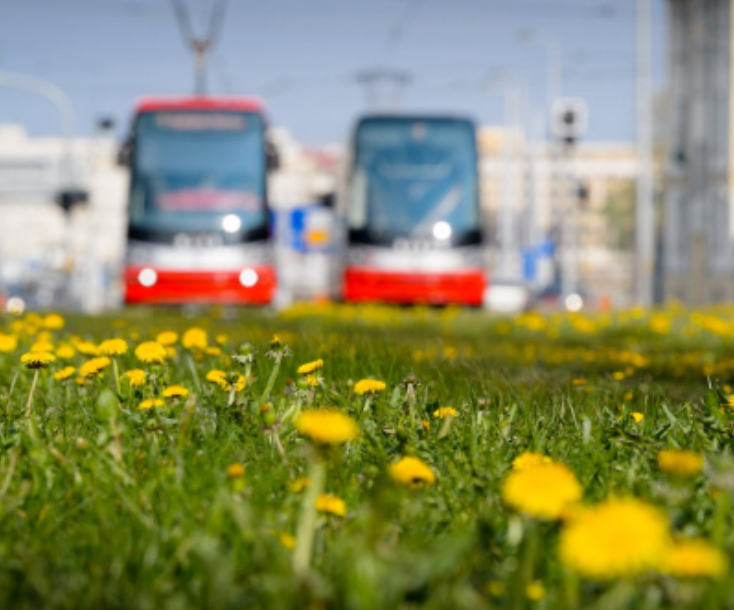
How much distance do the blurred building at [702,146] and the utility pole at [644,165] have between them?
3075mm

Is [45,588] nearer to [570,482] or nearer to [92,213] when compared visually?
[570,482]

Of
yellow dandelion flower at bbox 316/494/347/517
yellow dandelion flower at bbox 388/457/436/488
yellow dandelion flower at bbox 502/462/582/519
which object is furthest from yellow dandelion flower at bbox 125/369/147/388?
yellow dandelion flower at bbox 502/462/582/519

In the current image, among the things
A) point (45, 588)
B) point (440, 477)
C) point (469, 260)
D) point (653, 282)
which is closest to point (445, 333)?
point (469, 260)

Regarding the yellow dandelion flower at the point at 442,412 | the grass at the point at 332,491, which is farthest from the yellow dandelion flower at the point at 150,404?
the yellow dandelion flower at the point at 442,412

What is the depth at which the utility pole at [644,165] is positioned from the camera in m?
41.4

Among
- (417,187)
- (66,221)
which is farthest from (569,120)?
(66,221)

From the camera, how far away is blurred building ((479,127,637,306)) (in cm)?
4128

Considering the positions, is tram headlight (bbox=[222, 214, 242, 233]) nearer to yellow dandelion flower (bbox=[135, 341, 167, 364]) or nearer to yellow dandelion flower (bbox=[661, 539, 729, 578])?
yellow dandelion flower (bbox=[135, 341, 167, 364])

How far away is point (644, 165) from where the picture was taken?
1703 inches

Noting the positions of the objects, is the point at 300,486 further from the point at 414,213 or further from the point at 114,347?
the point at 414,213

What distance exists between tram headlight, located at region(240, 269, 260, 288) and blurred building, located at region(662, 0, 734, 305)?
28.3 m

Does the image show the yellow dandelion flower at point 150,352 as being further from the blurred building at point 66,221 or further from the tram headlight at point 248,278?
the blurred building at point 66,221

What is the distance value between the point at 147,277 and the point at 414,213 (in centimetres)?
405

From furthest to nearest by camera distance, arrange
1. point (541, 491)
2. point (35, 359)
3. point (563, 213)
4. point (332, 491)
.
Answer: point (563, 213)
point (35, 359)
point (332, 491)
point (541, 491)
